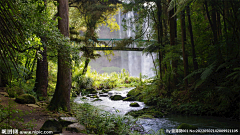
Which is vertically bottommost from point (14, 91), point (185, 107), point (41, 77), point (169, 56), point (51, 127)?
point (185, 107)

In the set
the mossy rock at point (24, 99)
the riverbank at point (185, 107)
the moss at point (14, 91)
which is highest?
the moss at point (14, 91)

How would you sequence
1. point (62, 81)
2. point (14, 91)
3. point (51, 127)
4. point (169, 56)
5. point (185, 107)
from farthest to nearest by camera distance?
point (169, 56)
point (185, 107)
point (14, 91)
point (62, 81)
point (51, 127)

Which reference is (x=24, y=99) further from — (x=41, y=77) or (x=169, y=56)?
(x=169, y=56)

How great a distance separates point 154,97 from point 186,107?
6.92 feet

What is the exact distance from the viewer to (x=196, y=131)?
4180 mm

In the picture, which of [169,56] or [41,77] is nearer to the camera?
[41,77]

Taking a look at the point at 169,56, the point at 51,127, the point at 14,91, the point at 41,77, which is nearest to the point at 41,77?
the point at 41,77

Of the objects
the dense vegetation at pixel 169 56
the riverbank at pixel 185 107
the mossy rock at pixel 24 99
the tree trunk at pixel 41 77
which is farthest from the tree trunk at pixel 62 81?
the riverbank at pixel 185 107

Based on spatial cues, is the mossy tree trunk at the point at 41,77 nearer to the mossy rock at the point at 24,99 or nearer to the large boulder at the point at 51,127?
the mossy rock at the point at 24,99

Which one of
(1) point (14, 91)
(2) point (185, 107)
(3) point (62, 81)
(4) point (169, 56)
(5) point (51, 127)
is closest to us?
(5) point (51, 127)

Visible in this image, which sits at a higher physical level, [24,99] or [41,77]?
[41,77]

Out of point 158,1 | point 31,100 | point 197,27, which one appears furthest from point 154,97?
point 31,100

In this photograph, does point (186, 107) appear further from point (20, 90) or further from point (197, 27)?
point (20, 90)

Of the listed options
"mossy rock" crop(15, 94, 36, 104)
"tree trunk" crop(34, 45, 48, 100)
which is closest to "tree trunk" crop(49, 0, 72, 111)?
"mossy rock" crop(15, 94, 36, 104)
